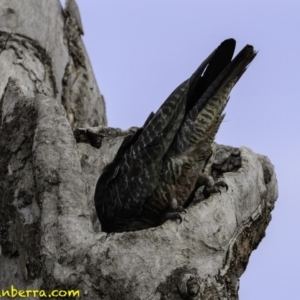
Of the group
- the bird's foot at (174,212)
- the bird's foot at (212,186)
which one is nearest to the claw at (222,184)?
the bird's foot at (212,186)

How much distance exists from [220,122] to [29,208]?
5.18ft

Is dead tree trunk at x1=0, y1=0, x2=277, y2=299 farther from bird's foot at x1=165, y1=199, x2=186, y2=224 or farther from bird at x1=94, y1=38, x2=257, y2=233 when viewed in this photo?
bird at x1=94, y1=38, x2=257, y2=233

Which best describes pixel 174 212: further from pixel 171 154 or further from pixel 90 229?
pixel 171 154

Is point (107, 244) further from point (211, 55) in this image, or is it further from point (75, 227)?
point (211, 55)

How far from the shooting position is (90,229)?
188 inches

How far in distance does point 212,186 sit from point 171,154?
1.56 feet

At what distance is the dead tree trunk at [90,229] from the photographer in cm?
451

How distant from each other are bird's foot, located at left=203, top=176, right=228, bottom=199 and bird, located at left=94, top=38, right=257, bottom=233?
20mm

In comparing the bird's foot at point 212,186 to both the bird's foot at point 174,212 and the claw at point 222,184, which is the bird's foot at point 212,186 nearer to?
the claw at point 222,184

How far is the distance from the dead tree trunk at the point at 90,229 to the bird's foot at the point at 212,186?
0.17 ft

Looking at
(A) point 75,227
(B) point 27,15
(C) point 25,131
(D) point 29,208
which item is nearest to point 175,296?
(A) point 75,227

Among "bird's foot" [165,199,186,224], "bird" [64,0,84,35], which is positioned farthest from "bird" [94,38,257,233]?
"bird" [64,0,84,35]

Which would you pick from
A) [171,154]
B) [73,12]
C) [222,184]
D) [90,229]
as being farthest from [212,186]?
[73,12]

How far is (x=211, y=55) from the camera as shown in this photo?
575cm
